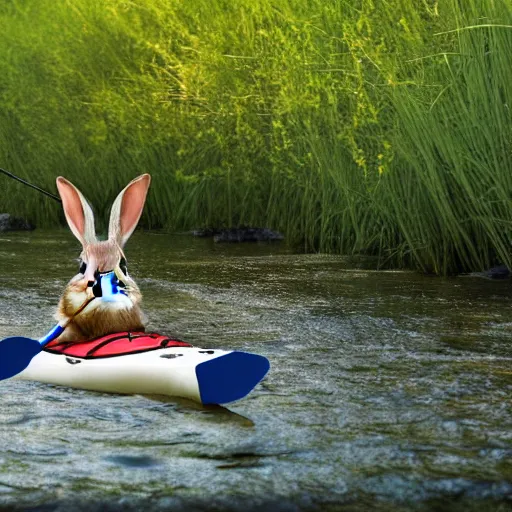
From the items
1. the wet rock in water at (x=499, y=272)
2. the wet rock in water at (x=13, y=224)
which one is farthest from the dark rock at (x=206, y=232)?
the wet rock in water at (x=499, y=272)

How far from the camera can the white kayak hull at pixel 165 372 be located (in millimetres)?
3977

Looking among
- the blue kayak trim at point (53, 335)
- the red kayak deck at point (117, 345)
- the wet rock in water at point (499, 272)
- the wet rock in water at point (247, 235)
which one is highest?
the blue kayak trim at point (53, 335)

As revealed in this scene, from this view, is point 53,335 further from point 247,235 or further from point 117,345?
point 247,235

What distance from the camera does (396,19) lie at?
8.36m

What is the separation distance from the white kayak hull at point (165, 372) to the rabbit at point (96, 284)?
145 millimetres

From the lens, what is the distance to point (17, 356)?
4.38 metres

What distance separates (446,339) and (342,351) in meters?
0.61

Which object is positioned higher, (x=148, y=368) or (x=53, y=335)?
(x=53, y=335)

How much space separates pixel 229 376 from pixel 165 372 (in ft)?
0.86

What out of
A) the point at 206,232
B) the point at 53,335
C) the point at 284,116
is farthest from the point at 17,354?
the point at 206,232

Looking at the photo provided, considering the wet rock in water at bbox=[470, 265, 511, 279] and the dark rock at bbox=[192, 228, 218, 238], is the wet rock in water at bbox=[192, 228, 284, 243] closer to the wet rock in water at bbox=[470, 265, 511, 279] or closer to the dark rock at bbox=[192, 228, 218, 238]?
the dark rock at bbox=[192, 228, 218, 238]

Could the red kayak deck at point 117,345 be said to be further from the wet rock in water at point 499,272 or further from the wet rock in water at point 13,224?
the wet rock in water at point 13,224

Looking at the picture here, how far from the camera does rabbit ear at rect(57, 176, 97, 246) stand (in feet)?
14.7

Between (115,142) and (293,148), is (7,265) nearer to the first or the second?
(293,148)
